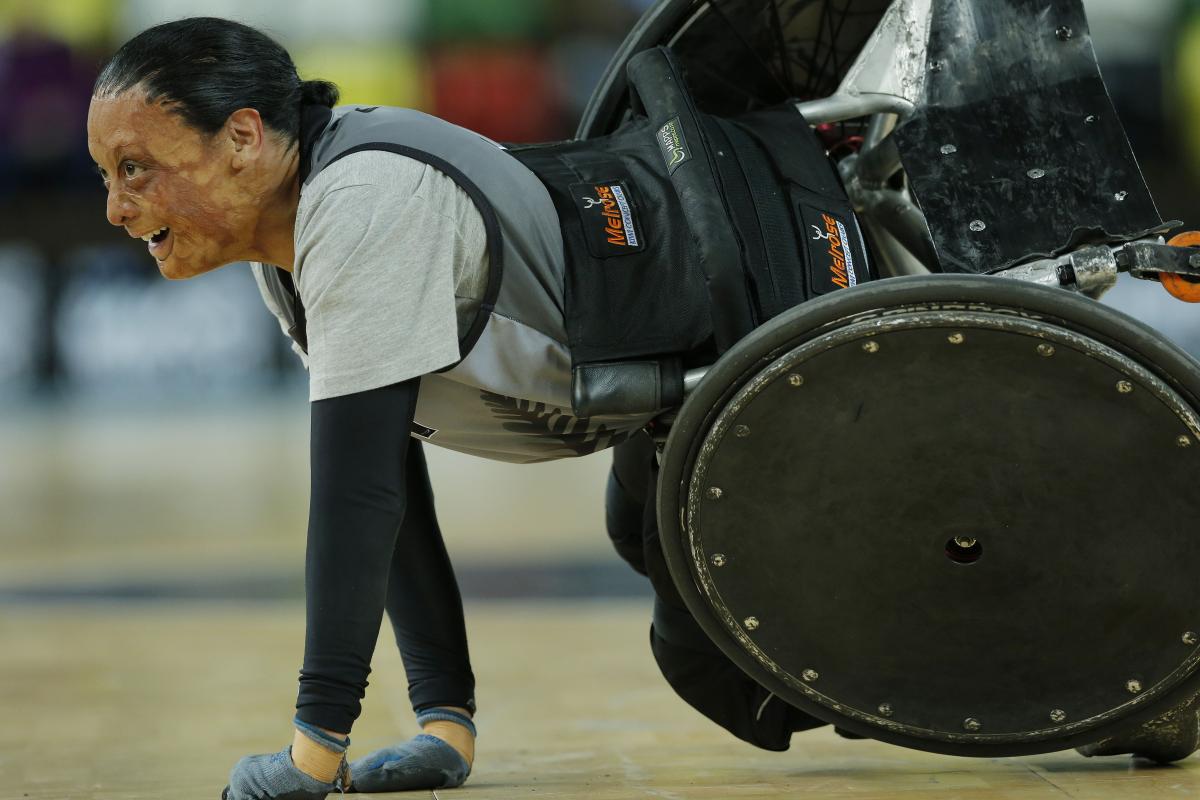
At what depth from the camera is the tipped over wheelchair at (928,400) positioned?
1.76 metres

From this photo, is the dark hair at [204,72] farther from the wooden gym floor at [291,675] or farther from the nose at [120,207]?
the wooden gym floor at [291,675]

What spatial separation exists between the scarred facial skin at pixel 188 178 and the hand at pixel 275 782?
0.62m

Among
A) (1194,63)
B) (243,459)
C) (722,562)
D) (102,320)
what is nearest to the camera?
(722,562)

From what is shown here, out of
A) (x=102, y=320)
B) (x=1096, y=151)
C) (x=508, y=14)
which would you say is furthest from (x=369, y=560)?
(x=102, y=320)

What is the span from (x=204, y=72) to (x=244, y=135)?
0.30 ft

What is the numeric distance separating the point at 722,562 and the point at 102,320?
45.1 feet

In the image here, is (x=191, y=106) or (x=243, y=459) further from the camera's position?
(x=243, y=459)

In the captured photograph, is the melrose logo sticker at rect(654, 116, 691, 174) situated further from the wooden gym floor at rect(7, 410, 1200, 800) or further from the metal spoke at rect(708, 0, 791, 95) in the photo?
the wooden gym floor at rect(7, 410, 1200, 800)

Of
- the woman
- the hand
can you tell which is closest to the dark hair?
the woman

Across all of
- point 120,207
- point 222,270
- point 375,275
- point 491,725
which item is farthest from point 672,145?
point 222,270

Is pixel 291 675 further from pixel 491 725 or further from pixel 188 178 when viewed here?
pixel 188 178

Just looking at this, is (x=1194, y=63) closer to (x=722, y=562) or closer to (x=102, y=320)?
(x=102, y=320)

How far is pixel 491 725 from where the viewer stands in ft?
8.84

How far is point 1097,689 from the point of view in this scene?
185cm
